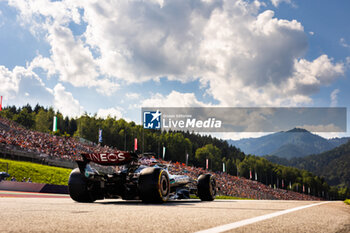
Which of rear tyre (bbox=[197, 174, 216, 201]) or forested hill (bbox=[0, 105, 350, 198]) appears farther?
forested hill (bbox=[0, 105, 350, 198])

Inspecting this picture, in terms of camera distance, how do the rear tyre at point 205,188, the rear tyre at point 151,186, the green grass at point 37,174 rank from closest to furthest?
the rear tyre at point 151,186 < the rear tyre at point 205,188 < the green grass at point 37,174

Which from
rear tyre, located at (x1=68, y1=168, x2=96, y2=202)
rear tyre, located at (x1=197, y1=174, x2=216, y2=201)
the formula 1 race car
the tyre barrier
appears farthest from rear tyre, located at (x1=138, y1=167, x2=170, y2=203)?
the tyre barrier

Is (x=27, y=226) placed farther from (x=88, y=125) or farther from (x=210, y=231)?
(x=88, y=125)

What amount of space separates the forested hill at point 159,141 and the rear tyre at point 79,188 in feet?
191

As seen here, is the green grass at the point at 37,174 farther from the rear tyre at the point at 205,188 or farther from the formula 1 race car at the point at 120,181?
the formula 1 race car at the point at 120,181

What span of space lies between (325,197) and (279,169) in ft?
127

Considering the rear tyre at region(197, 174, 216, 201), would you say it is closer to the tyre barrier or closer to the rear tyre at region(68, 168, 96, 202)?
the rear tyre at region(68, 168, 96, 202)

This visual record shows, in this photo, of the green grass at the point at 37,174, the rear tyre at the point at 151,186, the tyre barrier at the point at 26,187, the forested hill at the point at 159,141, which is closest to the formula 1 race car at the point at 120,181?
the rear tyre at the point at 151,186

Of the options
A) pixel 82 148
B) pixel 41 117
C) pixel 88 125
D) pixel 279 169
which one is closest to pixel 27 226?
pixel 82 148

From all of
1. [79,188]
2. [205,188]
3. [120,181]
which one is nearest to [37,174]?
[205,188]

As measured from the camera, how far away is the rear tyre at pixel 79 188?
28.3 feet

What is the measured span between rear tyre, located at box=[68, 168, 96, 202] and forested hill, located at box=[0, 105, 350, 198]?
5833 cm

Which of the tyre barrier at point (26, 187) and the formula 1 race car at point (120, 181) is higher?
the formula 1 race car at point (120, 181)

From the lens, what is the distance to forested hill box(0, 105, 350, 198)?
103062 millimetres
